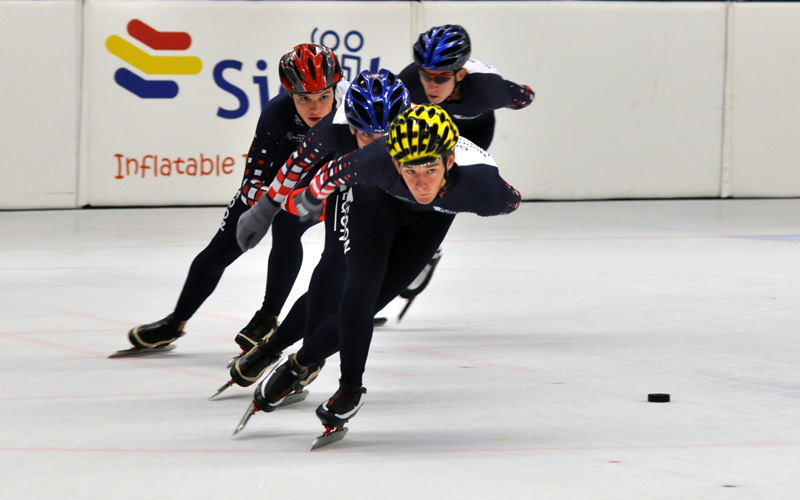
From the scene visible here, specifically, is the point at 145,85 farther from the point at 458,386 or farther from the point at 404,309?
the point at 458,386

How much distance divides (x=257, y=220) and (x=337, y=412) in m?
0.97

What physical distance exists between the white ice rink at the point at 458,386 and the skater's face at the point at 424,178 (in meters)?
0.79

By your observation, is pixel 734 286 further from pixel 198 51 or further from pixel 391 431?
pixel 198 51

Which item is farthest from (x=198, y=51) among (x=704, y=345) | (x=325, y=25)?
(x=704, y=345)

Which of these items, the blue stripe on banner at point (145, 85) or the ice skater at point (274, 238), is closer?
the ice skater at point (274, 238)

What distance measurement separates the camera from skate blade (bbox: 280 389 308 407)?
4168mm

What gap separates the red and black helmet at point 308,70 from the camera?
449cm

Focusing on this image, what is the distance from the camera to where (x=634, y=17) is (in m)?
12.3

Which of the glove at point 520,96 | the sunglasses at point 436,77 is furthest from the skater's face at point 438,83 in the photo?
the glove at point 520,96

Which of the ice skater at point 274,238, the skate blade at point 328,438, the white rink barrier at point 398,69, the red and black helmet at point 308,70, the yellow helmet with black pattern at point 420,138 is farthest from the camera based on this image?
the white rink barrier at point 398,69

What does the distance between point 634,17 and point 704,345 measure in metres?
7.63

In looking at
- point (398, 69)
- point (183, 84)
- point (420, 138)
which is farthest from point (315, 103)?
point (398, 69)

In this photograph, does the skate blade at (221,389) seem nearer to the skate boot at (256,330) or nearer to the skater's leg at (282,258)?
the skate boot at (256,330)

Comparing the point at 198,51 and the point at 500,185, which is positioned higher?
the point at 198,51
